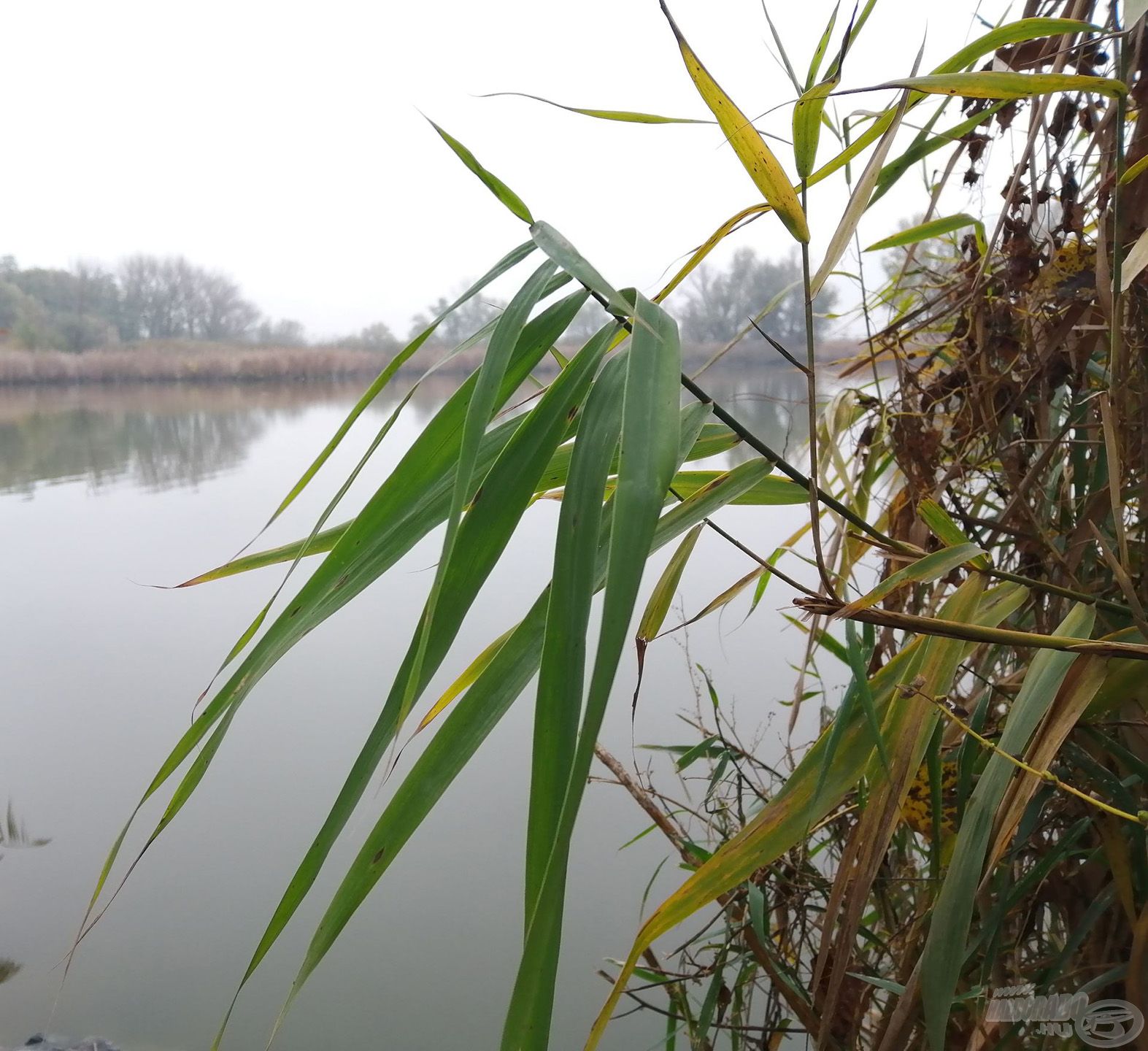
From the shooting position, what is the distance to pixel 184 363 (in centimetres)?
286

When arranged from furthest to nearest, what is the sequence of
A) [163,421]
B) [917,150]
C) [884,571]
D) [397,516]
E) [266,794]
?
[163,421] < [266,794] < [884,571] < [917,150] < [397,516]

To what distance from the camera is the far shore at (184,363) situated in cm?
277

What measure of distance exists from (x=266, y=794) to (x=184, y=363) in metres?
2.15

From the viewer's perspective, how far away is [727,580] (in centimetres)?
150

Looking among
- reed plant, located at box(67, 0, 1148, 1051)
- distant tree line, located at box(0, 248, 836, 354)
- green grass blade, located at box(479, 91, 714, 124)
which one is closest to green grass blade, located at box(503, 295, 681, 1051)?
reed plant, located at box(67, 0, 1148, 1051)

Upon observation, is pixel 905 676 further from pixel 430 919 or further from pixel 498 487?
pixel 430 919

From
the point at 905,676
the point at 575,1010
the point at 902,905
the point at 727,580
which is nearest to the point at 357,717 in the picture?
the point at 575,1010

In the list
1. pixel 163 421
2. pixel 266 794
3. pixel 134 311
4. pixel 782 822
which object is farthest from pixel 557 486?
pixel 163 421

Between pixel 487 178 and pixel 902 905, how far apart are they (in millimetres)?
594

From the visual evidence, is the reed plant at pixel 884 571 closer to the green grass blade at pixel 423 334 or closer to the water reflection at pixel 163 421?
the green grass blade at pixel 423 334

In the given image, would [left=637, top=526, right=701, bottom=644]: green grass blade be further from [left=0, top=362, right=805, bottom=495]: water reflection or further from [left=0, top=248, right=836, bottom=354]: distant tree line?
[left=0, top=248, right=836, bottom=354]: distant tree line

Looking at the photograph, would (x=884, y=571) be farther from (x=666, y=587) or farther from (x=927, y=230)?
(x=666, y=587)

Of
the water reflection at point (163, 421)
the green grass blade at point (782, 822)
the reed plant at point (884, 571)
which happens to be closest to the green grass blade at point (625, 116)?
the reed plant at point (884, 571)

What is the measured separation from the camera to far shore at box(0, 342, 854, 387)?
277 cm
